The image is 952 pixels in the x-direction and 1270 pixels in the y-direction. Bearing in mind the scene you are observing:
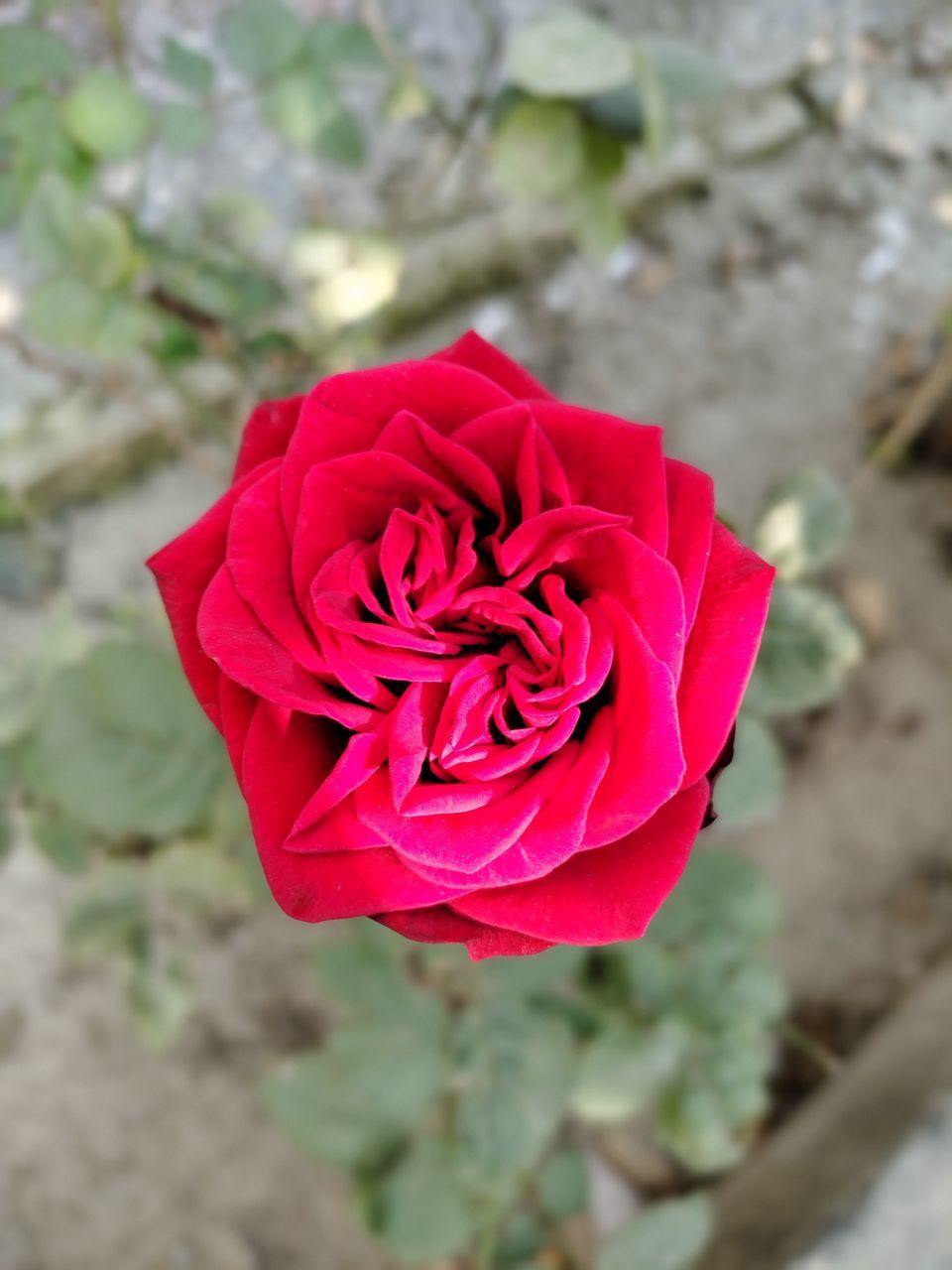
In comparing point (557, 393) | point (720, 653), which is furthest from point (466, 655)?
point (557, 393)

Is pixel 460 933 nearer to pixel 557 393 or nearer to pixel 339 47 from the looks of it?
pixel 339 47

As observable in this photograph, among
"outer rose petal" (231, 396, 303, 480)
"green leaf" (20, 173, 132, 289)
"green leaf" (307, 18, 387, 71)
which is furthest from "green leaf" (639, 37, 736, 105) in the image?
"outer rose petal" (231, 396, 303, 480)

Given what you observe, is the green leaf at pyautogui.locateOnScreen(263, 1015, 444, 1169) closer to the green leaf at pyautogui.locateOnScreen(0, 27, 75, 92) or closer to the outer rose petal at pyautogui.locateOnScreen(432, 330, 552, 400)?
the outer rose petal at pyautogui.locateOnScreen(432, 330, 552, 400)

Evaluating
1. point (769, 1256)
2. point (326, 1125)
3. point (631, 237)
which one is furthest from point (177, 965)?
point (631, 237)

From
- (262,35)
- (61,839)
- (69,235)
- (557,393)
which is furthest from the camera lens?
(557,393)

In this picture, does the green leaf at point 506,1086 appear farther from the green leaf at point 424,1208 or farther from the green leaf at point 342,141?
Result: the green leaf at point 342,141

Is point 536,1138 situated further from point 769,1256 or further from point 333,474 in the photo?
point 333,474

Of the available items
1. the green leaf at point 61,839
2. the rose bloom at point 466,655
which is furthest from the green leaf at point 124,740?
the rose bloom at point 466,655
